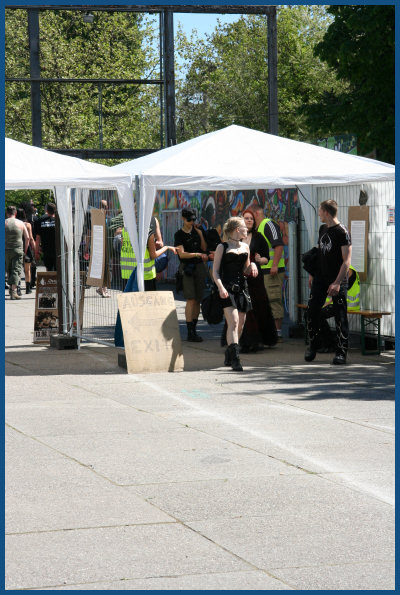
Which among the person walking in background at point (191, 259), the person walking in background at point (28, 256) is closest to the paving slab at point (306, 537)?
the person walking in background at point (191, 259)

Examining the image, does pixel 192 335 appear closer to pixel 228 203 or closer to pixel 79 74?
pixel 228 203

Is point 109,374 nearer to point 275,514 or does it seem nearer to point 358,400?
point 358,400

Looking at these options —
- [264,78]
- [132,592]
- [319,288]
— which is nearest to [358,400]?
[319,288]

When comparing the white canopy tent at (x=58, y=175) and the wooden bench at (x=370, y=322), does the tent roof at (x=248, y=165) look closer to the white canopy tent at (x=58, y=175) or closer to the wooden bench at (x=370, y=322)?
the white canopy tent at (x=58, y=175)

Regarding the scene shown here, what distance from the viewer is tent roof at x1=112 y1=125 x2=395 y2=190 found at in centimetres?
1236

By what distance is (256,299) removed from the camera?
1369 centimetres

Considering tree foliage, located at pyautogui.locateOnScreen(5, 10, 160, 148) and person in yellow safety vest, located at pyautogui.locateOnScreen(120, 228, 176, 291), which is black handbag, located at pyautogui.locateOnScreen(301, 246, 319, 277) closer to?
person in yellow safety vest, located at pyautogui.locateOnScreen(120, 228, 176, 291)

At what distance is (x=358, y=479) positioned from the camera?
682cm

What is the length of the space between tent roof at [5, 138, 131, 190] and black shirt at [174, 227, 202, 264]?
221 centimetres

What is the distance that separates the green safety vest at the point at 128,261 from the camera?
43.6 feet

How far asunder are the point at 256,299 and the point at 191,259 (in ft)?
5.20

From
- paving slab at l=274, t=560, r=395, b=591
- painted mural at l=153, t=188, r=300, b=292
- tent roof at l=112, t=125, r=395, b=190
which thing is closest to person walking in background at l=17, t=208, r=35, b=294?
painted mural at l=153, t=188, r=300, b=292

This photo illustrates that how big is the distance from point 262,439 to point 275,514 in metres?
2.17

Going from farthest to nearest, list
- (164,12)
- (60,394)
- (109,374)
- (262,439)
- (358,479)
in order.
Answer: (164,12) → (109,374) → (60,394) → (262,439) → (358,479)
